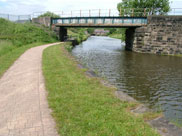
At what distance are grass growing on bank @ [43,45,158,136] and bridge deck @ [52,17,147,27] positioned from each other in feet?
60.4

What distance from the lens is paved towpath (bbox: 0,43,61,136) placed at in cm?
390

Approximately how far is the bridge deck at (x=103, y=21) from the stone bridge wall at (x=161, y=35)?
922 mm

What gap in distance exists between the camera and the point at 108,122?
13.9ft

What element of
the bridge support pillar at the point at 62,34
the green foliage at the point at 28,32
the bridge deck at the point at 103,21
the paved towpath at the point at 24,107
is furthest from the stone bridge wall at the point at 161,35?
the paved towpath at the point at 24,107

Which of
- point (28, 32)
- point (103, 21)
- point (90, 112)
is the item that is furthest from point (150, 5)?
point (90, 112)

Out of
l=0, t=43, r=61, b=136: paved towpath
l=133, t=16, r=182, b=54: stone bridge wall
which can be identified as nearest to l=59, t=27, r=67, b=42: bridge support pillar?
l=133, t=16, r=182, b=54: stone bridge wall

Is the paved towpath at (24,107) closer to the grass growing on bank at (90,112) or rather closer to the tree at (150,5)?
the grass growing on bank at (90,112)

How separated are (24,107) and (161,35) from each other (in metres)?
21.0

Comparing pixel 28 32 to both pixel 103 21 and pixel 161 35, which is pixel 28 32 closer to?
pixel 103 21

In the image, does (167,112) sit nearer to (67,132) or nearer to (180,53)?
(67,132)

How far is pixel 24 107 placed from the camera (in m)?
5.01

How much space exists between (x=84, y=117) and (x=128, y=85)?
5325 millimetres

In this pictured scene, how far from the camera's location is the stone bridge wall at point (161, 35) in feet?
72.4

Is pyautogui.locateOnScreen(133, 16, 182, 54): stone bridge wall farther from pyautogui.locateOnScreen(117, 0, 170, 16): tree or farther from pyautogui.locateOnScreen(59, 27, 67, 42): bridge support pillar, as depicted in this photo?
pyautogui.locateOnScreen(117, 0, 170, 16): tree
